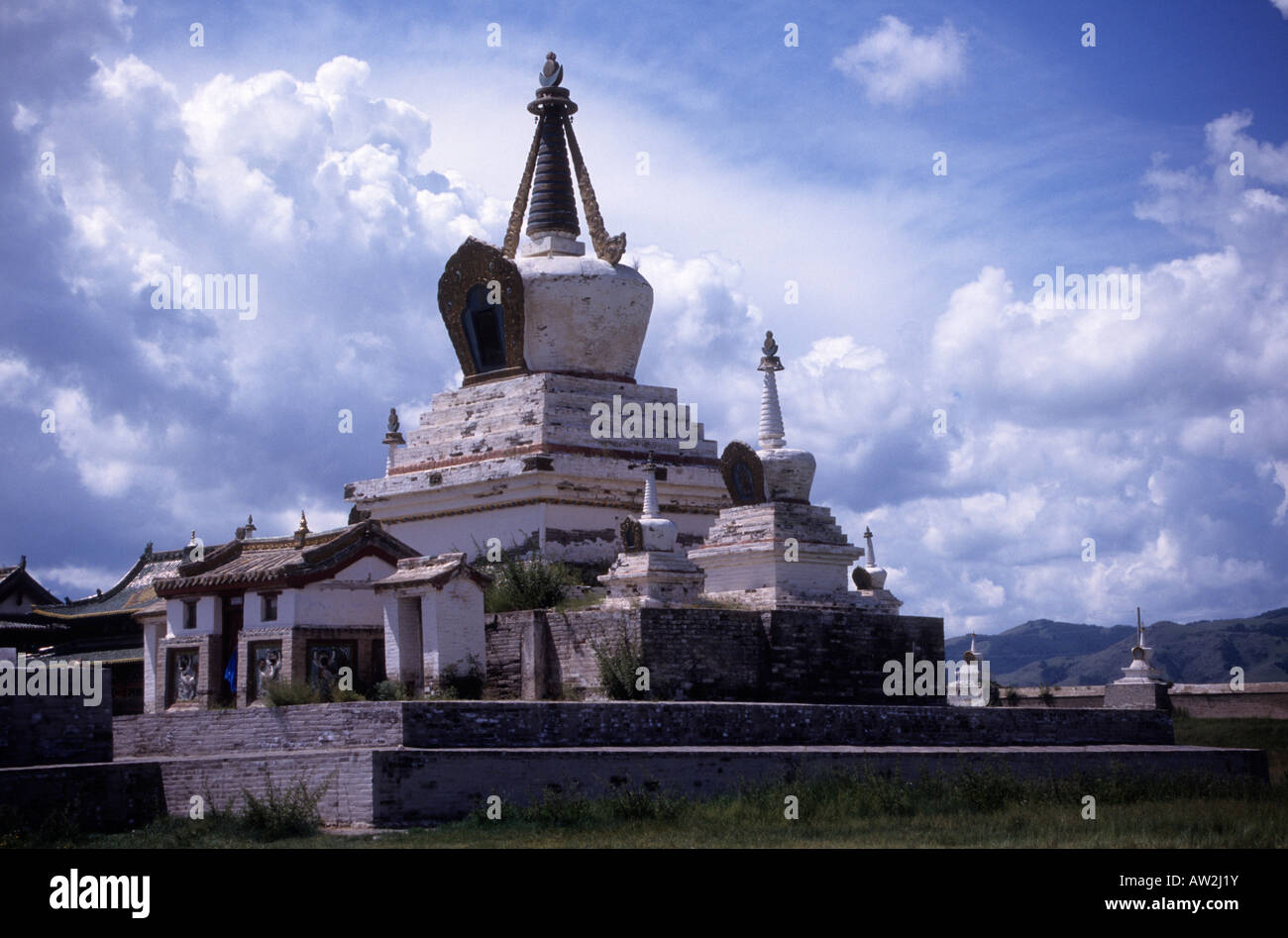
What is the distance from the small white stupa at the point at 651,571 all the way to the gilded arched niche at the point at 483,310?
5706 mm

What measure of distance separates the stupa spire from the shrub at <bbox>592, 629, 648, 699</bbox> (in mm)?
4933

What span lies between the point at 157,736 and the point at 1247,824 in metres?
12.4

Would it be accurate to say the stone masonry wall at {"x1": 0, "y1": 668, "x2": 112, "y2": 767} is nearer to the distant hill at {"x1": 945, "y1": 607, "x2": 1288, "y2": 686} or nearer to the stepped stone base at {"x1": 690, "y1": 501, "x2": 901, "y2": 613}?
the stepped stone base at {"x1": 690, "y1": 501, "x2": 901, "y2": 613}

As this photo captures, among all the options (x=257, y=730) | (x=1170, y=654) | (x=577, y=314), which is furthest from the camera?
(x=1170, y=654)

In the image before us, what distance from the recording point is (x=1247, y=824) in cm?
1519

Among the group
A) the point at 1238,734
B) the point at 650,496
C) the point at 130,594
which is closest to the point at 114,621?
the point at 130,594

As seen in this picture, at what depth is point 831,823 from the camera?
1574 cm

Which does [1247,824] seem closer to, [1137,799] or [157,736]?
[1137,799]

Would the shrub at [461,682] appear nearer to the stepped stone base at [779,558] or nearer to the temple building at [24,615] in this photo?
the stepped stone base at [779,558]

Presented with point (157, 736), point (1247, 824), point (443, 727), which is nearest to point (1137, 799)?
point (1247, 824)

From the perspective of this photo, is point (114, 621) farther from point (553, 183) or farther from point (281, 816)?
point (281, 816)

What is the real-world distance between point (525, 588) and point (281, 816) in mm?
6761

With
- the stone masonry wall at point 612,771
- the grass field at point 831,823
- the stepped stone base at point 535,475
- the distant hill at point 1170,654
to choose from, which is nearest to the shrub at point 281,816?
the grass field at point 831,823
